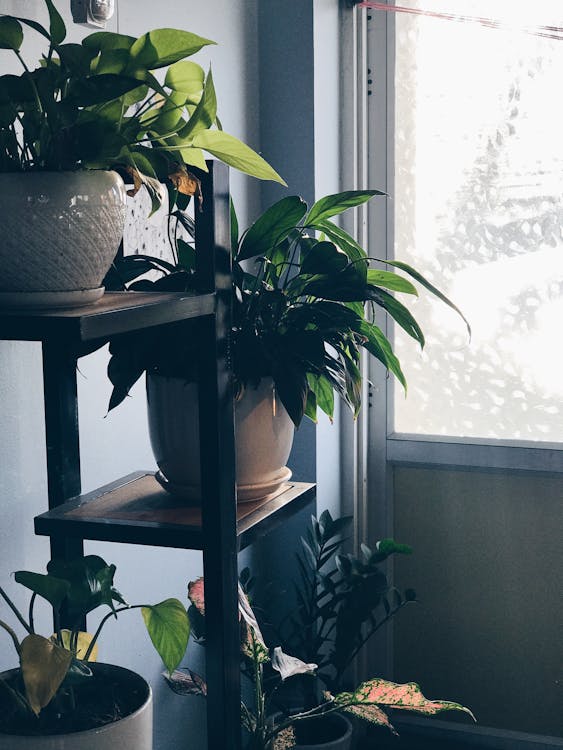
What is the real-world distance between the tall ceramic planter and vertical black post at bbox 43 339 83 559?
0.20 m

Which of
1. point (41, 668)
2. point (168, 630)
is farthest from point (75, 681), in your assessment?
point (168, 630)

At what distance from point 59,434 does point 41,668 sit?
361 millimetres

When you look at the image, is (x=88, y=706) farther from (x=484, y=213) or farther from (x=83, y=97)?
(x=484, y=213)

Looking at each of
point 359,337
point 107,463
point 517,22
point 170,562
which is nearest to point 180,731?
point 170,562

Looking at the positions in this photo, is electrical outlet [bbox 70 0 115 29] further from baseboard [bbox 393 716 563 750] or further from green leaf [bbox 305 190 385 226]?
baseboard [bbox 393 716 563 750]

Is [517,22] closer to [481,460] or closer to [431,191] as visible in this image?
[431,191]

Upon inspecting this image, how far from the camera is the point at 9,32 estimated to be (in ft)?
3.05

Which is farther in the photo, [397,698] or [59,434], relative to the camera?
[397,698]

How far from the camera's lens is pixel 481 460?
2.37 metres

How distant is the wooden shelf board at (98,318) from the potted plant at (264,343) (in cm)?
16

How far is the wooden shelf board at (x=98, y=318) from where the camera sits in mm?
868

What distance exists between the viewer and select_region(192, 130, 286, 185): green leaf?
107 centimetres

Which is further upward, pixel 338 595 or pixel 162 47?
pixel 162 47

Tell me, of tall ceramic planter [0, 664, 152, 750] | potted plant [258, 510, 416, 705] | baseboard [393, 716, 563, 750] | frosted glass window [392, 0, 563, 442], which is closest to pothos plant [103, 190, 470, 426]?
tall ceramic planter [0, 664, 152, 750]
